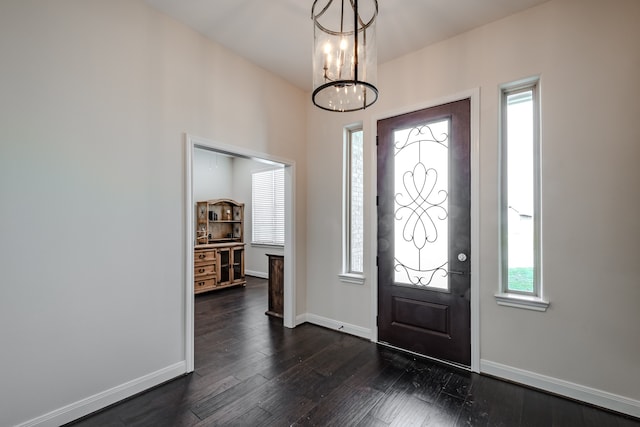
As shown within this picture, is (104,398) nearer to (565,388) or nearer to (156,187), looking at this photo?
(156,187)

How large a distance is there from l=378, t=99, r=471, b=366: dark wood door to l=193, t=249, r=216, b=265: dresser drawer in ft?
12.0

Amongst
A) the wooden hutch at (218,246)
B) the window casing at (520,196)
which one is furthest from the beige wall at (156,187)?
the wooden hutch at (218,246)

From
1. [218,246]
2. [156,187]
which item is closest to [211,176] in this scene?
[218,246]

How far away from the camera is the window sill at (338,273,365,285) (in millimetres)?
3455

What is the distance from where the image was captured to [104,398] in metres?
2.16

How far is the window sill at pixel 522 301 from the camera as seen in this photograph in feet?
7.78

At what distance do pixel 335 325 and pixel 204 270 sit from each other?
3071 mm

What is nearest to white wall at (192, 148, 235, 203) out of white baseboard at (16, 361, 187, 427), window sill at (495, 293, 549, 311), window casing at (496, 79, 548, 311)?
white baseboard at (16, 361, 187, 427)

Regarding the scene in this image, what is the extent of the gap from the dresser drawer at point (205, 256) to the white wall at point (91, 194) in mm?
3054

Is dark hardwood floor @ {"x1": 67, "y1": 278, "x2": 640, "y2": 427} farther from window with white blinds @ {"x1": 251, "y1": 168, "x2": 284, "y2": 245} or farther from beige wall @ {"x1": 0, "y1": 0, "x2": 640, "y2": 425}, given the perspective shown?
window with white blinds @ {"x1": 251, "y1": 168, "x2": 284, "y2": 245}

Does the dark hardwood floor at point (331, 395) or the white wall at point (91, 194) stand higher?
the white wall at point (91, 194)

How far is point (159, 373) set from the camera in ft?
8.09

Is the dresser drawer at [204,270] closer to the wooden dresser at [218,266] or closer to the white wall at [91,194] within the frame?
the wooden dresser at [218,266]

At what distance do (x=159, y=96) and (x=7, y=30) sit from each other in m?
0.90
